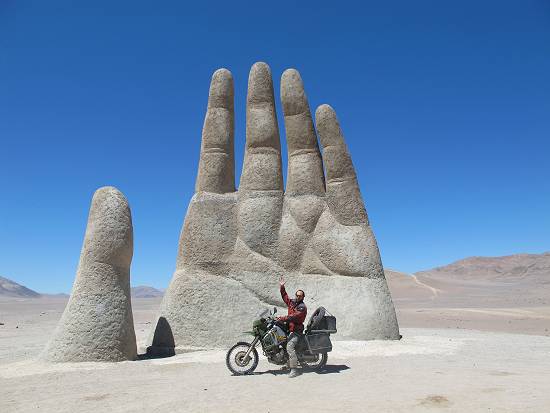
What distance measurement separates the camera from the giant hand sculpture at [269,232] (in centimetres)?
1339

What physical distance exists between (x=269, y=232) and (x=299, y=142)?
3062 millimetres

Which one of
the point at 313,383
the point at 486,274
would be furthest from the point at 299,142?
the point at 486,274

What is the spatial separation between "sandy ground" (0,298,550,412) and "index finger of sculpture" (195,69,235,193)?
509cm

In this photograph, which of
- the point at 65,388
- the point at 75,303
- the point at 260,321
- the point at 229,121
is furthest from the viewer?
the point at 229,121

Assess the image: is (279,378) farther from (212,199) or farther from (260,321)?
(212,199)

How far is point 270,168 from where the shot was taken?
49.2 feet

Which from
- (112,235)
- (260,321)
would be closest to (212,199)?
(112,235)

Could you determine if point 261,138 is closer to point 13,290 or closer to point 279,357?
point 279,357

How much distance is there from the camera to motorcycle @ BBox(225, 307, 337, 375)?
30.6 ft

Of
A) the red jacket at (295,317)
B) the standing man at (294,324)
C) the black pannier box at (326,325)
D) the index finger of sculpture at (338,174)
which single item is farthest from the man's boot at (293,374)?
the index finger of sculpture at (338,174)

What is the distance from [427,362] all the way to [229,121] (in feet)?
29.4

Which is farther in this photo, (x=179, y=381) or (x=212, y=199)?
(x=212, y=199)

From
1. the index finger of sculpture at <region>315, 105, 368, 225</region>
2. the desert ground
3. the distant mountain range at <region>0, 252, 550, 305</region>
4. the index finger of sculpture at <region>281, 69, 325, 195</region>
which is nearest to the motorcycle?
the desert ground

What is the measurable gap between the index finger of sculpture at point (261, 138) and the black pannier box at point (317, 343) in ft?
20.4
